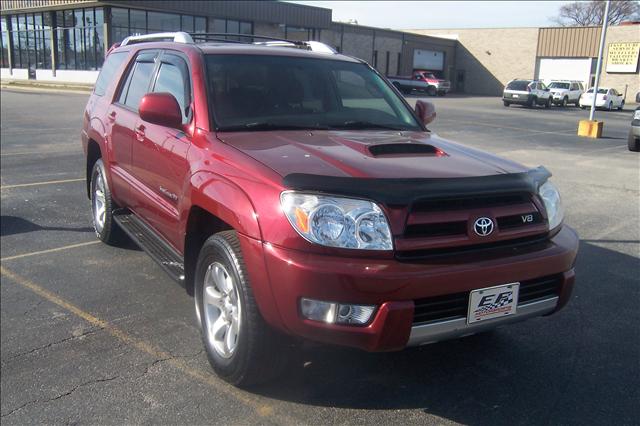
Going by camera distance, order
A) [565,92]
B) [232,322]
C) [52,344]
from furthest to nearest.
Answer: [565,92], [52,344], [232,322]

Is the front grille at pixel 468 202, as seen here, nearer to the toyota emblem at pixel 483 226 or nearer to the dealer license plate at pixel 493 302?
the toyota emblem at pixel 483 226

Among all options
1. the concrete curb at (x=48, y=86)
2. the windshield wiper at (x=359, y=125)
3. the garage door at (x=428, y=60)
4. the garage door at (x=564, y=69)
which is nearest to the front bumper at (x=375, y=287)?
the windshield wiper at (x=359, y=125)

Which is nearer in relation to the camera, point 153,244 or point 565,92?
point 153,244

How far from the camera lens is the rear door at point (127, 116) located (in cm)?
487

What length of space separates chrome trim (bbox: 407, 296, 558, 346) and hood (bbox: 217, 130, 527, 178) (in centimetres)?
73

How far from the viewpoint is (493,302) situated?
294cm

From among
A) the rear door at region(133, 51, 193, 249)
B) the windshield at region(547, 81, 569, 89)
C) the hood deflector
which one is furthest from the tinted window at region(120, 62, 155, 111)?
the windshield at region(547, 81, 569, 89)

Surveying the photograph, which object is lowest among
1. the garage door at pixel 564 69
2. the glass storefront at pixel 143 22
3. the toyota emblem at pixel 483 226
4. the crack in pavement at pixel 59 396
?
the crack in pavement at pixel 59 396

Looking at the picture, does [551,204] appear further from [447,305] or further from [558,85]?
[558,85]

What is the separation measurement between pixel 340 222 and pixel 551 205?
1.39 meters

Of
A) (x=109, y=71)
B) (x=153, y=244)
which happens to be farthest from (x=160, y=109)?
(x=109, y=71)

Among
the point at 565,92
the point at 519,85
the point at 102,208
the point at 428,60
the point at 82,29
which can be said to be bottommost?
the point at 102,208

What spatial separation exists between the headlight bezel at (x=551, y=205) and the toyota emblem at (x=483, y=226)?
0.50 metres

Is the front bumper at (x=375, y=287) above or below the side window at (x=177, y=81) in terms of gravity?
below
